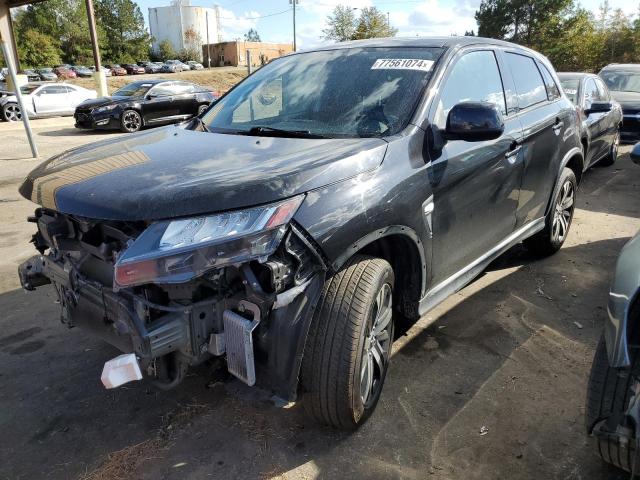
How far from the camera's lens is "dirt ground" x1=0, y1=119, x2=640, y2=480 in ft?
7.69

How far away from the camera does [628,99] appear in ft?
34.1

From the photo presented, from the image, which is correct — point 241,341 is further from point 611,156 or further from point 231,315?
point 611,156

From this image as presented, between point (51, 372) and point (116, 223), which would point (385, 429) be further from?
point (51, 372)

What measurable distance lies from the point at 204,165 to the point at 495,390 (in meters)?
1.98

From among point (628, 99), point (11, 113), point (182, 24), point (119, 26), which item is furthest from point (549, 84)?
point (182, 24)

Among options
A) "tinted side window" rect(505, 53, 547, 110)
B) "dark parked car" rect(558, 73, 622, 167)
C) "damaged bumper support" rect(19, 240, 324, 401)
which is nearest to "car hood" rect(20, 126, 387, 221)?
"damaged bumper support" rect(19, 240, 324, 401)

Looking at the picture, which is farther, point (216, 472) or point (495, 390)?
point (495, 390)

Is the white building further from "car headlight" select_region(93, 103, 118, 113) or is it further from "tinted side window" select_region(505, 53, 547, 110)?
"tinted side window" select_region(505, 53, 547, 110)

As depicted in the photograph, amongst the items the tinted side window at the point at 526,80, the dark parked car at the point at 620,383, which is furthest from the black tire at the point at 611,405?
the tinted side window at the point at 526,80

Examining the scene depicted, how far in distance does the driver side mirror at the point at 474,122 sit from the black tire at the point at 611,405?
1141 mm

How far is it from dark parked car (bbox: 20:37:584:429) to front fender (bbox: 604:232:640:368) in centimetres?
93

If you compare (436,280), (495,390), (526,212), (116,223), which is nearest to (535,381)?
(495,390)

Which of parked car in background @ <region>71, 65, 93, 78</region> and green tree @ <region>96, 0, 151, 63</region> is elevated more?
green tree @ <region>96, 0, 151, 63</region>

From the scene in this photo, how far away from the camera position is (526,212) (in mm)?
3861
